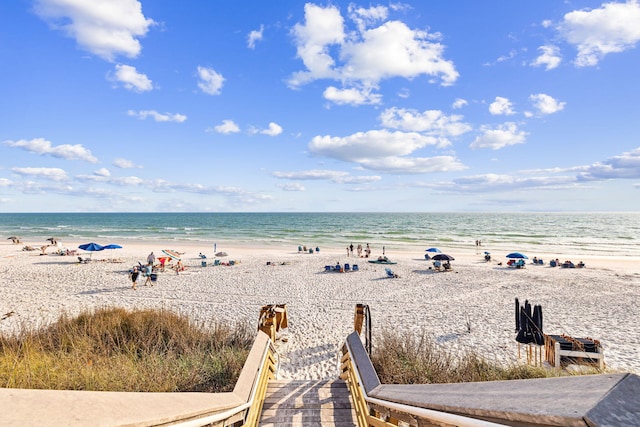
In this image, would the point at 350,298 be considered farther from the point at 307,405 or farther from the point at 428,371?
the point at 307,405

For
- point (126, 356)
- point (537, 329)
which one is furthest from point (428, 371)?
point (126, 356)

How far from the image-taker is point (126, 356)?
18.9 feet

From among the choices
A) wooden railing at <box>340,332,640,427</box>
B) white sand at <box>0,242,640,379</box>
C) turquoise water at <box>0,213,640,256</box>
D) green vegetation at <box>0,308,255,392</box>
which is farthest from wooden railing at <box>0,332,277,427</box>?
turquoise water at <box>0,213,640,256</box>

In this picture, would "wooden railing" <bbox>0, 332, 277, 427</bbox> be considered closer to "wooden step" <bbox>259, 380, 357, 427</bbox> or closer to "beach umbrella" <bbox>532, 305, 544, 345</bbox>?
"wooden step" <bbox>259, 380, 357, 427</bbox>

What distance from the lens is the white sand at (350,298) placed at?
961 centimetres

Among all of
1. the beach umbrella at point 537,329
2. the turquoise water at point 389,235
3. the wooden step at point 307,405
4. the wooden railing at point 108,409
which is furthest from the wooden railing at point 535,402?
the turquoise water at point 389,235

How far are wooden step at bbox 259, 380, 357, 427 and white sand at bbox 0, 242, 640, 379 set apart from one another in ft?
6.68

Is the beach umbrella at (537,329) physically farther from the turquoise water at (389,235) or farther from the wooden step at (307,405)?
the turquoise water at (389,235)

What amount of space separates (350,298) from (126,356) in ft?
33.9

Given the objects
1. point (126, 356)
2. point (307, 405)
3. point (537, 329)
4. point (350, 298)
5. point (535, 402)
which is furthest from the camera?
point (350, 298)

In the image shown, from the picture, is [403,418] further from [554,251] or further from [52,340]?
[554,251]

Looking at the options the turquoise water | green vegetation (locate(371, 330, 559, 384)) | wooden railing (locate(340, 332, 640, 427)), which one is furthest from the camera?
the turquoise water

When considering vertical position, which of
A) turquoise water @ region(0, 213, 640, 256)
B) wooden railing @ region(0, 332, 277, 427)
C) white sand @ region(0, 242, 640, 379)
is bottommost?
white sand @ region(0, 242, 640, 379)

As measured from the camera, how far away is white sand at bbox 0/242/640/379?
961cm
